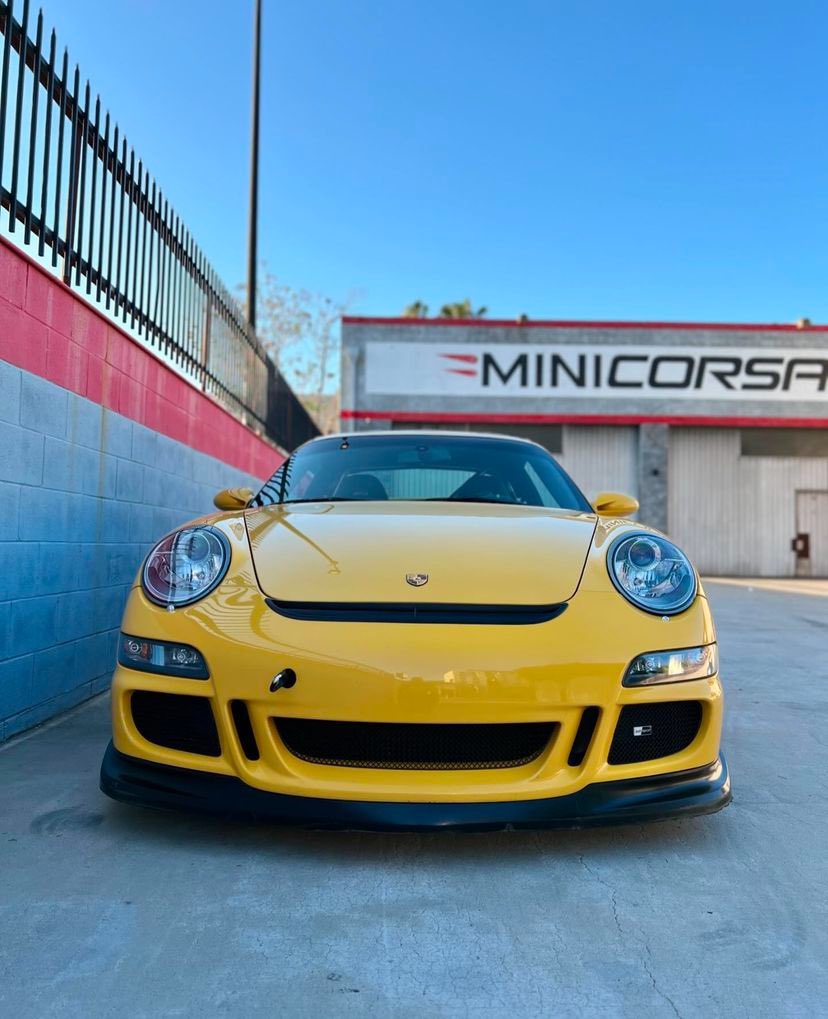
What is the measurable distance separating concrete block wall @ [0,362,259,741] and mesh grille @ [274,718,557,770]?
5.53ft

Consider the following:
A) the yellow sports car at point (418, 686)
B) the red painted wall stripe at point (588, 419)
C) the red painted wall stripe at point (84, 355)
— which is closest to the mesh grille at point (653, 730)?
the yellow sports car at point (418, 686)

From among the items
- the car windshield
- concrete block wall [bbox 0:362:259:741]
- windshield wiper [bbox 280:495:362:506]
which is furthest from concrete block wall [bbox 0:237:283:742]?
windshield wiper [bbox 280:495:362:506]

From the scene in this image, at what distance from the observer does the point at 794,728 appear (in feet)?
11.7

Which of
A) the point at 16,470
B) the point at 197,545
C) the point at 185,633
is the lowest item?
the point at 185,633

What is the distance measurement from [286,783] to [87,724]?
1896 millimetres

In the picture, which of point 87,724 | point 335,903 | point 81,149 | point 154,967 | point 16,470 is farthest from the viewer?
point 81,149

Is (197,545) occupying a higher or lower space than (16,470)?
lower

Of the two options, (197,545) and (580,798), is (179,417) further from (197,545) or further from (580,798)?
(580,798)

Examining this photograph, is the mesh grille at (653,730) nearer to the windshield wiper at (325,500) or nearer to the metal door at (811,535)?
the windshield wiper at (325,500)

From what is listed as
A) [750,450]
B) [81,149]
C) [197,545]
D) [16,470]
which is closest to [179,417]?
[81,149]

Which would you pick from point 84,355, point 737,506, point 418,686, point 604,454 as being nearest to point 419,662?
point 418,686

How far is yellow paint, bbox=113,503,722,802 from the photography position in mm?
1915

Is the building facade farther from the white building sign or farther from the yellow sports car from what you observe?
the yellow sports car

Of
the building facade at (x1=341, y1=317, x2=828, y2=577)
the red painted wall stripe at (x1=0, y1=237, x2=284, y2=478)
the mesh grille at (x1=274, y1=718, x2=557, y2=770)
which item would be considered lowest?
the mesh grille at (x1=274, y1=718, x2=557, y2=770)
